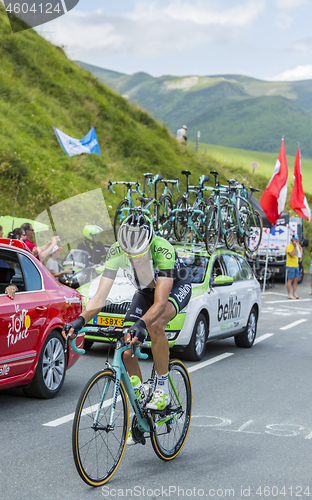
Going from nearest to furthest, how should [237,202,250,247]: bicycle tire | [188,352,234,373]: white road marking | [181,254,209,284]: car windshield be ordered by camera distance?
[188,352,234,373]: white road marking < [181,254,209,284]: car windshield < [237,202,250,247]: bicycle tire

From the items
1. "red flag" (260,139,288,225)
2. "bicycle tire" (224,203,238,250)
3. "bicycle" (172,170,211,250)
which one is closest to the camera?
"bicycle" (172,170,211,250)

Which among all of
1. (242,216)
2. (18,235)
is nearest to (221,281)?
(242,216)

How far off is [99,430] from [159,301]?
0.99m

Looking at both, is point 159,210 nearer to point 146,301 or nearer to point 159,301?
point 146,301

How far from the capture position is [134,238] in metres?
4.48

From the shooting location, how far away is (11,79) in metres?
29.3

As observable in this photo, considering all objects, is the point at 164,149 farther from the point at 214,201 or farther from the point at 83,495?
the point at 83,495

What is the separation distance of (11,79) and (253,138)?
176320mm

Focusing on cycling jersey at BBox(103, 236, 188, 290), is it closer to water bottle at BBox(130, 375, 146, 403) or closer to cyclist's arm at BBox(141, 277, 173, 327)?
cyclist's arm at BBox(141, 277, 173, 327)

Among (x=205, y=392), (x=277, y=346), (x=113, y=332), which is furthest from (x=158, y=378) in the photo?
(x=277, y=346)

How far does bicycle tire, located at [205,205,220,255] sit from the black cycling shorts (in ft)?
18.1
